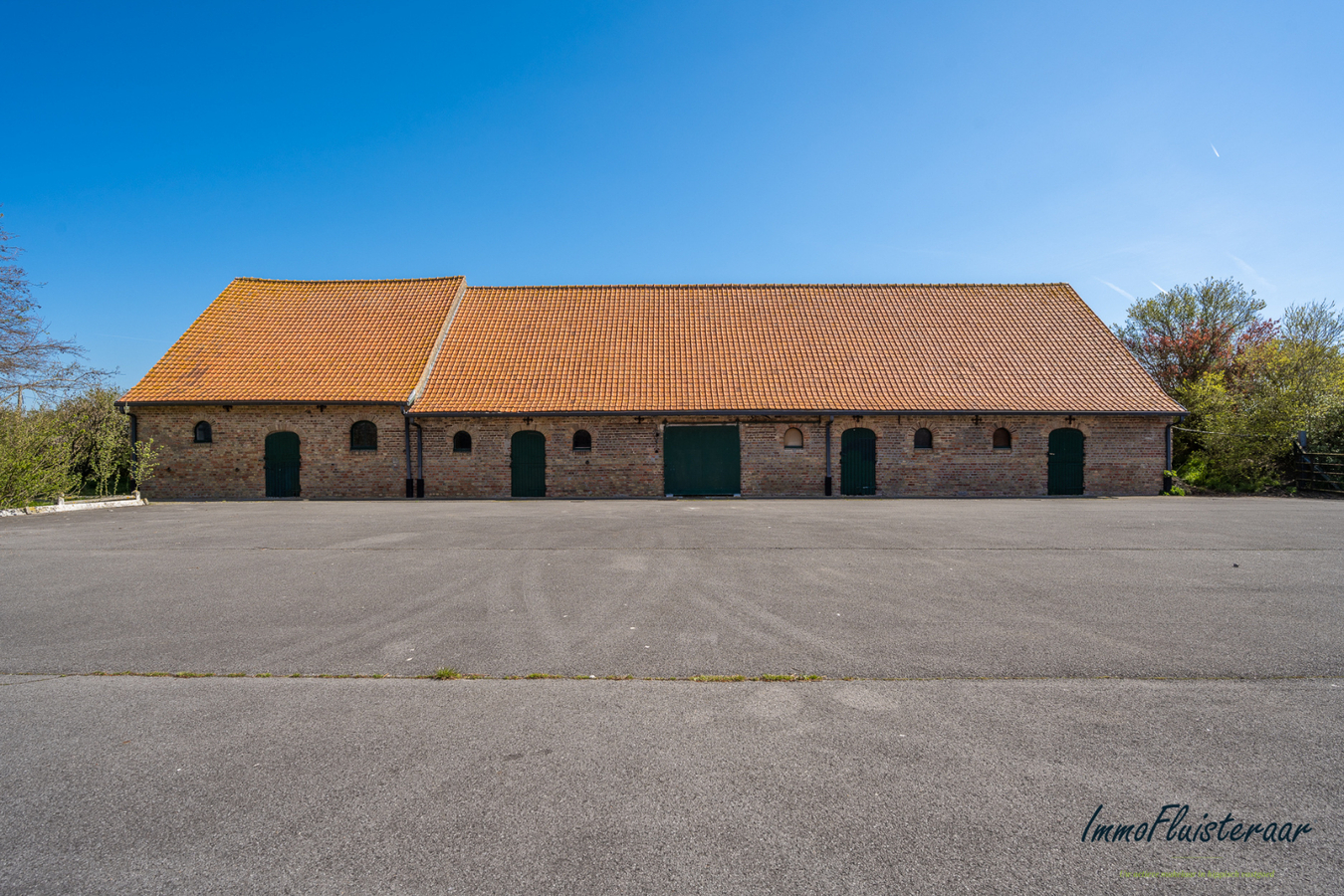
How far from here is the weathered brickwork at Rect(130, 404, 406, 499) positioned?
56.3 ft

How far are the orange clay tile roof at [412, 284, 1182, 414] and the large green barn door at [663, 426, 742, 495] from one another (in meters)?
0.87

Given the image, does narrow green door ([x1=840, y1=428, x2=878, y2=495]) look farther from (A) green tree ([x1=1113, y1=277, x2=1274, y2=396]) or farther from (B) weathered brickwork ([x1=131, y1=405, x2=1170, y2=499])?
(A) green tree ([x1=1113, y1=277, x2=1274, y2=396])

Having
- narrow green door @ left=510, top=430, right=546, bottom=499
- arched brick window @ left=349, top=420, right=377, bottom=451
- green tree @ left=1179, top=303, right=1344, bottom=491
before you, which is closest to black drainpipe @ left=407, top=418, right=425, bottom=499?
arched brick window @ left=349, top=420, right=377, bottom=451

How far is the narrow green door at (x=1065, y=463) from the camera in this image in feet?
56.6

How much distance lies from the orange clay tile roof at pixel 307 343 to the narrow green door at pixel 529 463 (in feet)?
11.2

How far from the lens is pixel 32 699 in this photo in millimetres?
3582

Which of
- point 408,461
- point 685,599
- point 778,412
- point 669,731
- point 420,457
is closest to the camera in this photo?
point 669,731

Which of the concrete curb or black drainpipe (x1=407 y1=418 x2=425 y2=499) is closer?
the concrete curb

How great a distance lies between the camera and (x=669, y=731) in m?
3.13

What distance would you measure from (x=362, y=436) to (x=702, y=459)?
991 cm

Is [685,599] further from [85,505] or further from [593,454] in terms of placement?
[85,505]

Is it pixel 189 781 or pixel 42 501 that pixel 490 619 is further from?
pixel 42 501

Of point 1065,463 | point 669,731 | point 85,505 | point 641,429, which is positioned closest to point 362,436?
point 85,505

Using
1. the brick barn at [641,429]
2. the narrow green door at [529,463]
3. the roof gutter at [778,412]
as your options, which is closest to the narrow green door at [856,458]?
the brick barn at [641,429]
